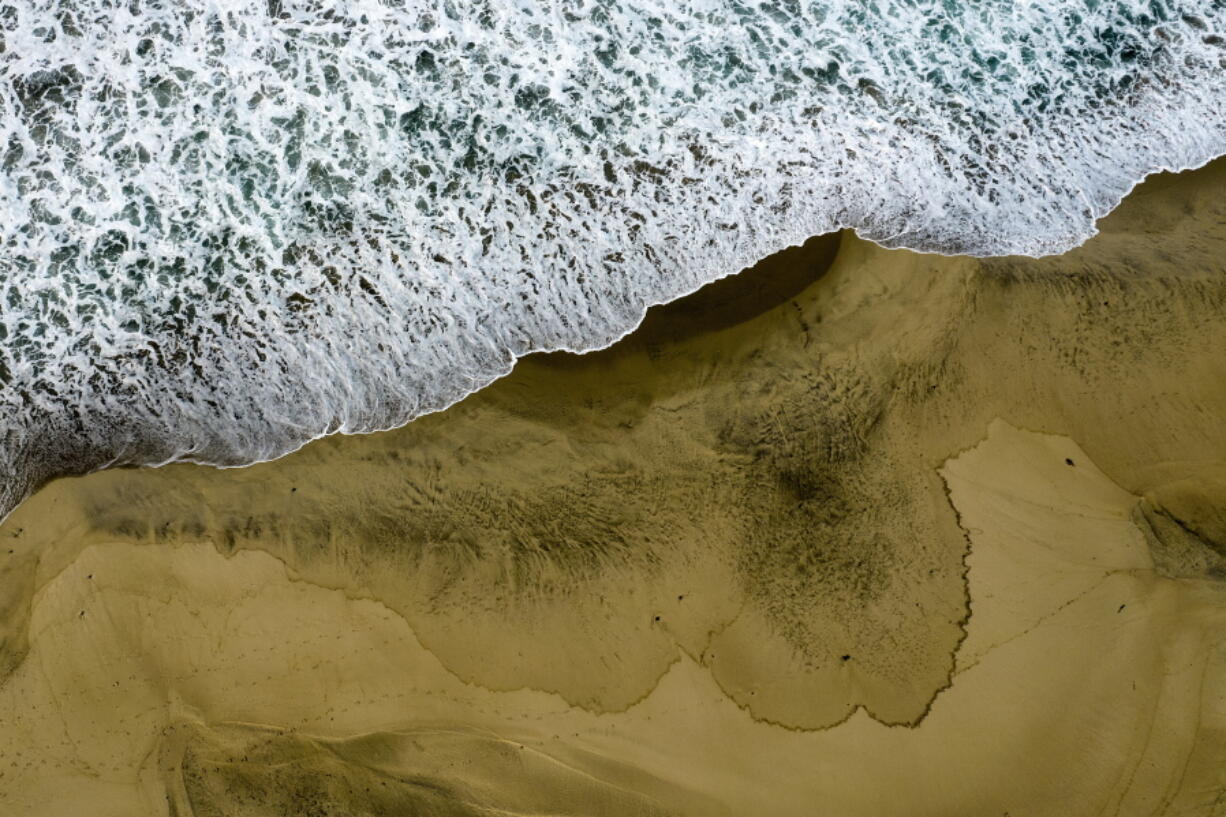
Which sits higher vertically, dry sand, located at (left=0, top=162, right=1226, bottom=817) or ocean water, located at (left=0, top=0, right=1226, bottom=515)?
ocean water, located at (left=0, top=0, right=1226, bottom=515)

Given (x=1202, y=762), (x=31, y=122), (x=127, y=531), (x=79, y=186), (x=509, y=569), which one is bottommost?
(x=1202, y=762)

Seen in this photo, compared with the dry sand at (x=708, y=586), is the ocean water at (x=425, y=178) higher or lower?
higher

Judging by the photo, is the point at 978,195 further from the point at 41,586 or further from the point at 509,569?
the point at 41,586

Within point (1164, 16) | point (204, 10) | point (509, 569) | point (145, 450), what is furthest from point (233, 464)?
point (1164, 16)
